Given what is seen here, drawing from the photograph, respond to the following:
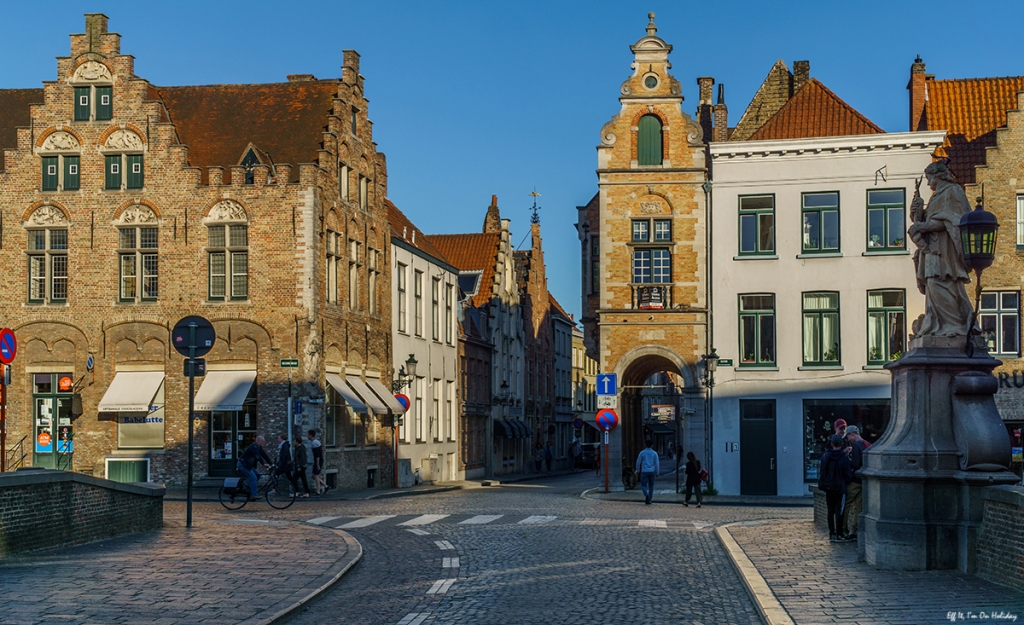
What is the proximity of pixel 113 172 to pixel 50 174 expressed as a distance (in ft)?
6.17

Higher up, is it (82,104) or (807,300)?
(82,104)

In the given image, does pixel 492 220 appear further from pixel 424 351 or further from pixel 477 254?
pixel 424 351

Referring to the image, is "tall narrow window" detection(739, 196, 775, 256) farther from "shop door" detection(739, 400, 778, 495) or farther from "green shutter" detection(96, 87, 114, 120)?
"green shutter" detection(96, 87, 114, 120)

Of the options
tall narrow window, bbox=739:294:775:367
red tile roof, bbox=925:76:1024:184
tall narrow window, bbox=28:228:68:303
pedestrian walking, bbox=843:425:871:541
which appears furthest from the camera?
red tile roof, bbox=925:76:1024:184

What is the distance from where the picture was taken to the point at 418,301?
46.5 meters

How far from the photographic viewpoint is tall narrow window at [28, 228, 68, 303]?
36.7m

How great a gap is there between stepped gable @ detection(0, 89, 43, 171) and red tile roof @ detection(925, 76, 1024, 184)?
27421 millimetres

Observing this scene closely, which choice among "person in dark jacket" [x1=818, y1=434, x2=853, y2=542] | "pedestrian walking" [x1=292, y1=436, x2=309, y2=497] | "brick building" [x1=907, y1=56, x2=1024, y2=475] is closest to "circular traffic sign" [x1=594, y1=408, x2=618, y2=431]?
"pedestrian walking" [x1=292, y1=436, x2=309, y2=497]

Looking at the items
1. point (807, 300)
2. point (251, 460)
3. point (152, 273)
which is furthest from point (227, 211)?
point (807, 300)

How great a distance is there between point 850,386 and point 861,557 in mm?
20883

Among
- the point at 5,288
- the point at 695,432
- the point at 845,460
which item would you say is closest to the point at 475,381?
the point at 695,432

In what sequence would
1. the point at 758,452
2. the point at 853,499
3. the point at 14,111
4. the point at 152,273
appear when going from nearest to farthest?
1. the point at 853,499
2. the point at 758,452
3. the point at 152,273
4. the point at 14,111

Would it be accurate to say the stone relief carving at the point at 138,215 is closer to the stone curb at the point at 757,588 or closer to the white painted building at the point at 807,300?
the white painted building at the point at 807,300

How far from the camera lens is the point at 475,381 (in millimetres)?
55188
